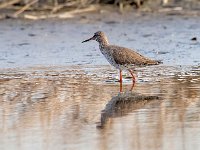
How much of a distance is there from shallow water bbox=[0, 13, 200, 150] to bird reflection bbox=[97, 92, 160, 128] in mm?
19

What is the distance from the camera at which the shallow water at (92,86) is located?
702cm

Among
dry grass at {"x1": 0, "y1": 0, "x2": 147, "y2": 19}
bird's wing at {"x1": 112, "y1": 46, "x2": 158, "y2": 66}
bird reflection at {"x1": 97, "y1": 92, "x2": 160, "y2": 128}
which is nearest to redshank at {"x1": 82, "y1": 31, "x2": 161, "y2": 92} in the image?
bird's wing at {"x1": 112, "y1": 46, "x2": 158, "y2": 66}

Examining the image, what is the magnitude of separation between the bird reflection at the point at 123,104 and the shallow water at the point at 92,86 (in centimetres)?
2

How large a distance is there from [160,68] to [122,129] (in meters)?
4.27

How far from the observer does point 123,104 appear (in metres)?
8.63

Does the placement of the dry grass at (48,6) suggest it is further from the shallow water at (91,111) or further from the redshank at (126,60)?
the redshank at (126,60)

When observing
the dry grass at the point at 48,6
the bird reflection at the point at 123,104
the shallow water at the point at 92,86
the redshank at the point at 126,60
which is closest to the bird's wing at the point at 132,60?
the redshank at the point at 126,60

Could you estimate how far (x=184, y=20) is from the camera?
1561 centimetres

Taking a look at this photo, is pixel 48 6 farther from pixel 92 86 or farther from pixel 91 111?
pixel 91 111

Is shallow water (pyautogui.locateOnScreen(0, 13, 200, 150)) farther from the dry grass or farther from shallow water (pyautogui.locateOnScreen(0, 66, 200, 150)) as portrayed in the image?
the dry grass

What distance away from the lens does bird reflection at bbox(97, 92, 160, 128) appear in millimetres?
8016

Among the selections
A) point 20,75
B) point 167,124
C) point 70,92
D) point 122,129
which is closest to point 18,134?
point 122,129

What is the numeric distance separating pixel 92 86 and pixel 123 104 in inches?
48.5

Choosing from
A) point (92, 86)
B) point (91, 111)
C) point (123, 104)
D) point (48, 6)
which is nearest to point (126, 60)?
point (92, 86)
